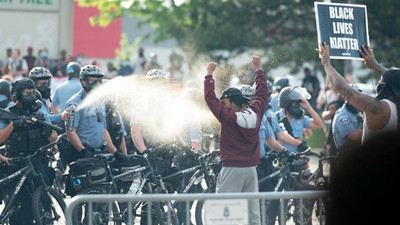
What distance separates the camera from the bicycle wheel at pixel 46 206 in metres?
12.2

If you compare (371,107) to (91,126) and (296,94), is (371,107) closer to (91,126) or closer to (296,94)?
(91,126)

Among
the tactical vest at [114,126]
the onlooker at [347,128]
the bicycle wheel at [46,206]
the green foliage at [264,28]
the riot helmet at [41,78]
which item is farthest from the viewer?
the green foliage at [264,28]

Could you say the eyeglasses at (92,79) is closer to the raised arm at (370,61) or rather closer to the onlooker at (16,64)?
the raised arm at (370,61)

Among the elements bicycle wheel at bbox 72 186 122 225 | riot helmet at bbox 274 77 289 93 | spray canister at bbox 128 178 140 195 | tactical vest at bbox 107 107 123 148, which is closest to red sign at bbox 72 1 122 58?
riot helmet at bbox 274 77 289 93

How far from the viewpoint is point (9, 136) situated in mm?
12602

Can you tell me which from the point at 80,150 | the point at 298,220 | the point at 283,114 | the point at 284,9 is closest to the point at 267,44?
the point at 284,9

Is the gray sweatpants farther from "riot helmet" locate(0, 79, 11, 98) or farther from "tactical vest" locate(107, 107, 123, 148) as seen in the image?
"riot helmet" locate(0, 79, 11, 98)

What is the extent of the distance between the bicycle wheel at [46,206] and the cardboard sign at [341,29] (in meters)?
3.16

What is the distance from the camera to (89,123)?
13.1 m

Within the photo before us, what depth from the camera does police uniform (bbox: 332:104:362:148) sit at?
1375 centimetres

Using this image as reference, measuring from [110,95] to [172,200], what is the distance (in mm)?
5085

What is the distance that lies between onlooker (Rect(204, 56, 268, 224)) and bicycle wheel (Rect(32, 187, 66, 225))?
73.3 inches

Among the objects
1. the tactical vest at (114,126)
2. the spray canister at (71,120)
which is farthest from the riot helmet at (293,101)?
the spray canister at (71,120)

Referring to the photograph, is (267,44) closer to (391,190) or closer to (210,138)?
(210,138)
